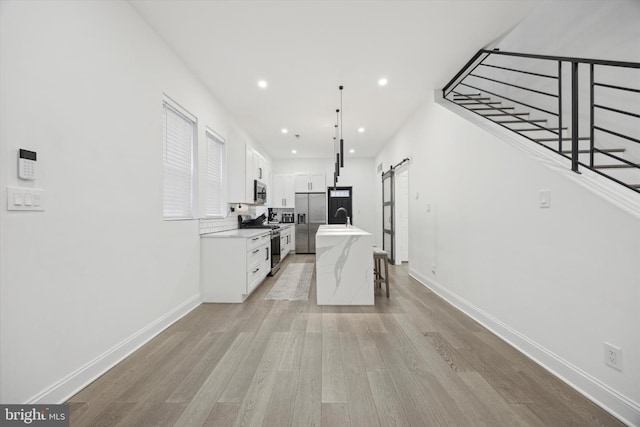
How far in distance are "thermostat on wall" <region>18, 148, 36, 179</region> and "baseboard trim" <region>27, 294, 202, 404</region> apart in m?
1.19

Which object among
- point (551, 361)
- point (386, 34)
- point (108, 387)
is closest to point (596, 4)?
point (386, 34)

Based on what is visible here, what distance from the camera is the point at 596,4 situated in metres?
2.81

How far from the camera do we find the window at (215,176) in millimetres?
4063

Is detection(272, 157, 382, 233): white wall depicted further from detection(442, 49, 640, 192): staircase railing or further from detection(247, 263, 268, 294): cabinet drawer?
detection(247, 263, 268, 294): cabinet drawer

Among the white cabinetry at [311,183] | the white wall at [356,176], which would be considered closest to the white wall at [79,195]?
the white cabinetry at [311,183]

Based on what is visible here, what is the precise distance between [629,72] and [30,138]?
4.63 m

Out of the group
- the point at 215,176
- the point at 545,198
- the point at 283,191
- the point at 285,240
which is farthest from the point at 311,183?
the point at 545,198

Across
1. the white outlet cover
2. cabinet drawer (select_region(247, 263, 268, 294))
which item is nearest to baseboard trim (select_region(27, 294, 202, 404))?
cabinet drawer (select_region(247, 263, 268, 294))

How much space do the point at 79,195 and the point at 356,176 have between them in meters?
6.97

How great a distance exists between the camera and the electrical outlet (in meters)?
1.51

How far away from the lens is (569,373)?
5.89 ft

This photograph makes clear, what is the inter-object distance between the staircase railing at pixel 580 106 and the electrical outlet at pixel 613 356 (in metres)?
0.95

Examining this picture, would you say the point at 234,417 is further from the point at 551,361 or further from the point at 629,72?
the point at 629,72

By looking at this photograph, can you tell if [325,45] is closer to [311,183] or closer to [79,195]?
[79,195]
